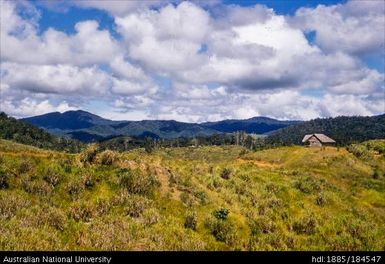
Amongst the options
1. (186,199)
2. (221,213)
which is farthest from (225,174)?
(221,213)

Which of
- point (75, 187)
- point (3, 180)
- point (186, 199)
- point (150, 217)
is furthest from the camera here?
point (186, 199)

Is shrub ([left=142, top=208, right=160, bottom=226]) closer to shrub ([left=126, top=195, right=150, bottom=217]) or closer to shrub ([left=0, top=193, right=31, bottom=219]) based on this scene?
shrub ([left=126, top=195, right=150, bottom=217])

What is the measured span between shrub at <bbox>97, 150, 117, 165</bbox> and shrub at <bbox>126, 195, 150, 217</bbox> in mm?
5059

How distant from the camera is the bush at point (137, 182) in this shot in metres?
26.2

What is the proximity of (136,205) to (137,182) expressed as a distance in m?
3.19

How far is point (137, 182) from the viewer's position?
87.2ft

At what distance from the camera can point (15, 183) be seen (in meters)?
24.1

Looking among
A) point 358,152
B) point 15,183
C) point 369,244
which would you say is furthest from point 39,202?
point 358,152

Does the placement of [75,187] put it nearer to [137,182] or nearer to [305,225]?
[137,182]

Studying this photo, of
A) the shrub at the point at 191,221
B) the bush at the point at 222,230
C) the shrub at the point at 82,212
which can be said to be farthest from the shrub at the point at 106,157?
the bush at the point at 222,230

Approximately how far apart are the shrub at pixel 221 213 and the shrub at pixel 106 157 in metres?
8.22

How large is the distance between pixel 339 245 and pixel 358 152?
2326 inches

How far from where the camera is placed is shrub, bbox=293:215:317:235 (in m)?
25.7

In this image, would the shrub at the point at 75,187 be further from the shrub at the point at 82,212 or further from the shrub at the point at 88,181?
the shrub at the point at 82,212
